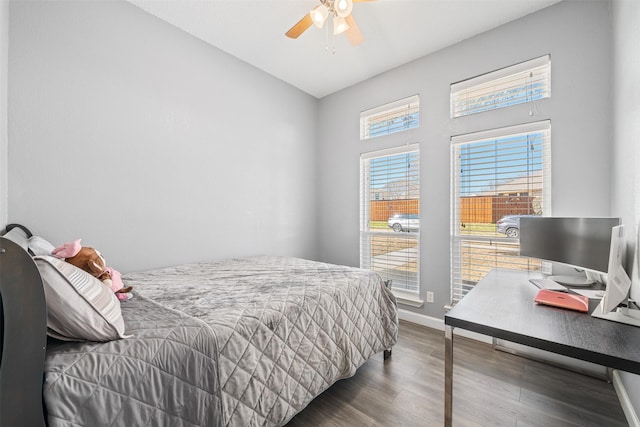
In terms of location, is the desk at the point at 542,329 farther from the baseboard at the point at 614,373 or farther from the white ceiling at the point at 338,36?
the white ceiling at the point at 338,36

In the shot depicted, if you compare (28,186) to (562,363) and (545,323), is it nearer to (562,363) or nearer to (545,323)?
(545,323)

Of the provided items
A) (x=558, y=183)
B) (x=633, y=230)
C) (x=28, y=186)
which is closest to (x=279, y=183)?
(x=28, y=186)

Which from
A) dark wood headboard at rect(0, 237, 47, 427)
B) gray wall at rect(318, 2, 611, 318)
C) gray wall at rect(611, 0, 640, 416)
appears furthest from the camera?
gray wall at rect(318, 2, 611, 318)

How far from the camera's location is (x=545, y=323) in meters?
1.13

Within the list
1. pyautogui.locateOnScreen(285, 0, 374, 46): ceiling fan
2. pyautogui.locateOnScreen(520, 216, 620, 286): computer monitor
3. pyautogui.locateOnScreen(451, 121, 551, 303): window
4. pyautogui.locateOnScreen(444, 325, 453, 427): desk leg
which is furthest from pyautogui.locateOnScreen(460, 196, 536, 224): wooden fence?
pyautogui.locateOnScreen(285, 0, 374, 46): ceiling fan

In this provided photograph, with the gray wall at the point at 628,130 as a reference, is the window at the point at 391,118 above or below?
above

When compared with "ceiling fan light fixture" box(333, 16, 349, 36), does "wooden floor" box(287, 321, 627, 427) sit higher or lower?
lower

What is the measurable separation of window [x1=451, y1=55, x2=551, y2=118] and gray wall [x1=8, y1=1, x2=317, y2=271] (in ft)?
6.61

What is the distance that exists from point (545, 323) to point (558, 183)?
150 centimetres

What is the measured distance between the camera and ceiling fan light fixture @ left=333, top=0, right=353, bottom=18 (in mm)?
1673

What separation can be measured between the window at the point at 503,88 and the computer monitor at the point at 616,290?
1587mm

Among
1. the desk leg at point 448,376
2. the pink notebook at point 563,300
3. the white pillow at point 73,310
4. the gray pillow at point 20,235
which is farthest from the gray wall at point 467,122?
the gray pillow at point 20,235

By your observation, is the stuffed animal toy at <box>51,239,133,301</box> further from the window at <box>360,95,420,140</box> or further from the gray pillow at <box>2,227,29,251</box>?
the window at <box>360,95,420,140</box>

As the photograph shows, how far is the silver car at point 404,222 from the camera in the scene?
2.90 meters
